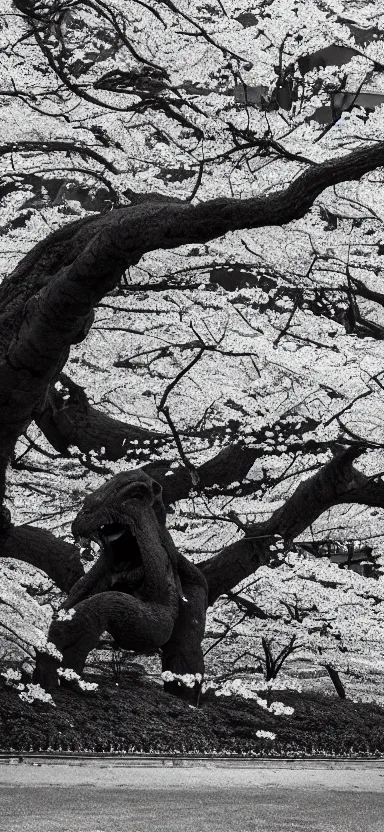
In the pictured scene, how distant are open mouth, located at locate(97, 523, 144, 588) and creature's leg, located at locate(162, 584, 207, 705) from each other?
0.70m

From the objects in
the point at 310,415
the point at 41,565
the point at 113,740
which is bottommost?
the point at 113,740

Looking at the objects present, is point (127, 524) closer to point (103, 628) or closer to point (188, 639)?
point (103, 628)

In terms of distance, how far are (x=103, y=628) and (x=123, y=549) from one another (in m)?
0.91

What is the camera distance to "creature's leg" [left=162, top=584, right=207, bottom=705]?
7539 mm

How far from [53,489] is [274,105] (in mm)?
5076

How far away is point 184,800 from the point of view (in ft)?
16.7

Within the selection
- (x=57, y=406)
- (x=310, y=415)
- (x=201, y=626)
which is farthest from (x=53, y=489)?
(x=201, y=626)

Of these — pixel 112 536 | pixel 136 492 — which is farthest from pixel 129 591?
pixel 136 492

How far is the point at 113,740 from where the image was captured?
6898 millimetres

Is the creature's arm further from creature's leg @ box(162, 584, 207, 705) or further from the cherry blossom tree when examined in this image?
the cherry blossom tree

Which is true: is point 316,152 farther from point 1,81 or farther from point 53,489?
point 53,489

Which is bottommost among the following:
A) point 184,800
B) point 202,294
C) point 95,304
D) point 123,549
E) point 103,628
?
point 184,800

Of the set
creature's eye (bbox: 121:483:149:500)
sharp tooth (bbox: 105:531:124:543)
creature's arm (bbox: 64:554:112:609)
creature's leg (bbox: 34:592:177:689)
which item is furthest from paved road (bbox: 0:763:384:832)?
creature's eye (bbox: 121:483:149:500)

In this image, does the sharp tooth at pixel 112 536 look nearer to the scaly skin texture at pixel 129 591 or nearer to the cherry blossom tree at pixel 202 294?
the scaly skin texture at pixel 129 591
